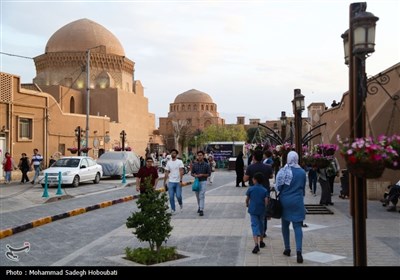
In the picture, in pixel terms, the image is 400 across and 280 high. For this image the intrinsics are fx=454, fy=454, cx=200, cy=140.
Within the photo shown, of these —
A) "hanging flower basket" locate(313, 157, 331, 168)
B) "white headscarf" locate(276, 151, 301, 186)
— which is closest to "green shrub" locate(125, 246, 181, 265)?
"white headscarf" locate(276, 151, 301, 186)

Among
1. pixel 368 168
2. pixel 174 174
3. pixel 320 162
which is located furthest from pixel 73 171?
pixel 368 168

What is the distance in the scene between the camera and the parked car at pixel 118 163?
26031mm

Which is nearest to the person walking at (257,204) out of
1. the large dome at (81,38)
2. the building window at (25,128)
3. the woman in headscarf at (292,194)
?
the woman in headscarf at (292,194)

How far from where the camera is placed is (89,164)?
73.1 ft

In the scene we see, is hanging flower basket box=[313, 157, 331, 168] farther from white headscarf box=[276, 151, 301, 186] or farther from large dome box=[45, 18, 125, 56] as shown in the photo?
large dome box=[45, 18, 125, 56]

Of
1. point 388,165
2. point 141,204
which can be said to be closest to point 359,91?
point 388,165

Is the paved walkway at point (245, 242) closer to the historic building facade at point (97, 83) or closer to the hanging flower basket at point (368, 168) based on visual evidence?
the hanging flower basket at point (368, 168)

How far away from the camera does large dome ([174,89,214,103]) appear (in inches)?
4353

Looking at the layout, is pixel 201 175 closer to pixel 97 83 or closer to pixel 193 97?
pixel 97 83

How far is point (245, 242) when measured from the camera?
26.0 ft

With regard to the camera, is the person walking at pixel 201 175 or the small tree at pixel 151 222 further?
the person walking at pixel 201 175

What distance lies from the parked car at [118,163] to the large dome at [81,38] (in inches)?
1118

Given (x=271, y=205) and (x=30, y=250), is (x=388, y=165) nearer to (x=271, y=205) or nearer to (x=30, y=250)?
(x=271, y=205)

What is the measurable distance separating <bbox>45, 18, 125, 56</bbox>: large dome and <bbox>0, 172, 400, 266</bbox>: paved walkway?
4467 cm
